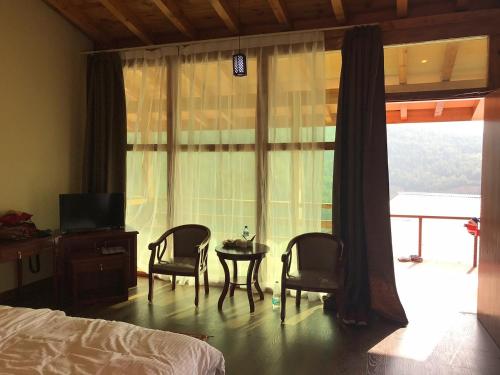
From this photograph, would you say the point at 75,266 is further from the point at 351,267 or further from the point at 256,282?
the point at 351,267

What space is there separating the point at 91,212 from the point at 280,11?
2778mm

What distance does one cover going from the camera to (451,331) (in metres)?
3.29

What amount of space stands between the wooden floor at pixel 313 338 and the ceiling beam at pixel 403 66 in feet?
7.28

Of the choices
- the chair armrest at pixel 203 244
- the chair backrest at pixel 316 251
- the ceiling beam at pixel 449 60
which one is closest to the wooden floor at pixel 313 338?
the chair backrest at pixel 316 251

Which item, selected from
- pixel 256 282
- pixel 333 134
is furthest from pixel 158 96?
pixel 256 282

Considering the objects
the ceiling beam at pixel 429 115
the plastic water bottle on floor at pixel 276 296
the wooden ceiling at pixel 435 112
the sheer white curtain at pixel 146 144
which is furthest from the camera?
the ceiling beam at pixel 429 115

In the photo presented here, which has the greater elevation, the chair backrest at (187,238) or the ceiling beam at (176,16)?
the ceiling beam at (176,16)

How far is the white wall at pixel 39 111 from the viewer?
12.5 feet

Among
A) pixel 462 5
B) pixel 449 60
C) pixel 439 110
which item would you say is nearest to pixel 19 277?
pixel 449 60

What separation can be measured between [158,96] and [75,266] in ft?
6.73

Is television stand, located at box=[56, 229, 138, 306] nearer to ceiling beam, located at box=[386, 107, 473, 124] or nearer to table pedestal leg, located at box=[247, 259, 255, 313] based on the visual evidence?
table pedestal leg, located at box=[247, 259, 255, 313]

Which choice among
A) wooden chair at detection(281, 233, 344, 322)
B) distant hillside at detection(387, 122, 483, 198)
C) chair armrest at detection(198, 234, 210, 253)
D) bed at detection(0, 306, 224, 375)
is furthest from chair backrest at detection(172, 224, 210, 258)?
distant hillside at detection(387, 122, 483, 198)

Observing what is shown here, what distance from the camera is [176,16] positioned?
13.1ft

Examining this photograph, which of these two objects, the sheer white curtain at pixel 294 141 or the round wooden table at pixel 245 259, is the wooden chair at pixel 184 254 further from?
the sheer white curtain at pixel 294 141
